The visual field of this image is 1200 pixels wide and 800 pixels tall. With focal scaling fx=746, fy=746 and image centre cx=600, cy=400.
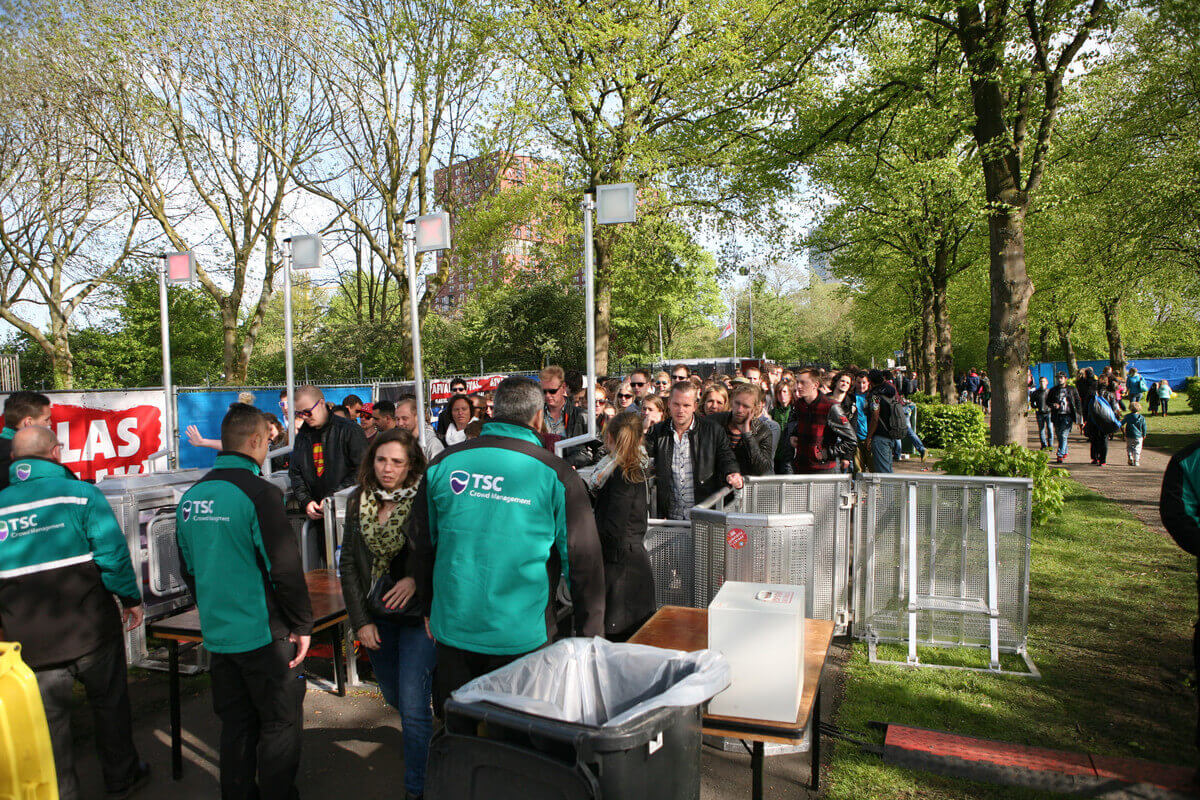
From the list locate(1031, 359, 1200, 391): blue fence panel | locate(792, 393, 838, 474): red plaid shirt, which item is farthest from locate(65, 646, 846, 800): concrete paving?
locate(1031, 359, 1200, 391): blue fence panel

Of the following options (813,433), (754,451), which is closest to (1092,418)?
(813,433)

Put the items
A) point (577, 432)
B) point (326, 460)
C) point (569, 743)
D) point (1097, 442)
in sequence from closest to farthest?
point (569, 743)
point (326, 460)
point (577, 432)
point (1097, 442)

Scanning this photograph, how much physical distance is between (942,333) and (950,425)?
17.8 ft

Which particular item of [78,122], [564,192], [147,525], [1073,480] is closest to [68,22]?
[78,122]

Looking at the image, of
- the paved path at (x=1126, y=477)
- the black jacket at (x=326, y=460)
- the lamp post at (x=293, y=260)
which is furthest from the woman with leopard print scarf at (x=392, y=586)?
the paved path at (x=1126, y=477)

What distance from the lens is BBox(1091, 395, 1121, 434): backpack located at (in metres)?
14.8

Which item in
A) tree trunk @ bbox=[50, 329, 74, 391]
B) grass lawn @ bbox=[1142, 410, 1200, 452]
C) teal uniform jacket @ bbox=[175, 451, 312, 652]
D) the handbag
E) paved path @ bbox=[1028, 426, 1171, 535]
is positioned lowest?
paved path @ bbox=[1028, 426, 1171, 535]

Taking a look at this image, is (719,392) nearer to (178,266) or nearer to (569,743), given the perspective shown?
(569,743)

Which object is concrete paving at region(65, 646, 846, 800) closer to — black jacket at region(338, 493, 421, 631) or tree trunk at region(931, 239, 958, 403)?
black jacket at region(338, 493, 421, 631)

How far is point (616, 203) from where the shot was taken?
6871 mm

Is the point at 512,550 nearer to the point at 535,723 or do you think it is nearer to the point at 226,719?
the point at 535,723

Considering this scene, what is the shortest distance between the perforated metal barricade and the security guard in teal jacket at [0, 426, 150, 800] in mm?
5074

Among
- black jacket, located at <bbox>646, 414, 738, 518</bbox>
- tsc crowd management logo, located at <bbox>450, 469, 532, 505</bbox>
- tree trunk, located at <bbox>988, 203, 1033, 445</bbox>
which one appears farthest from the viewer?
tree trunk, located at <bbox>988, 203, 1033, 445</bbox>

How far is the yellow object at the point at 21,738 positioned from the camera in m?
2.35
